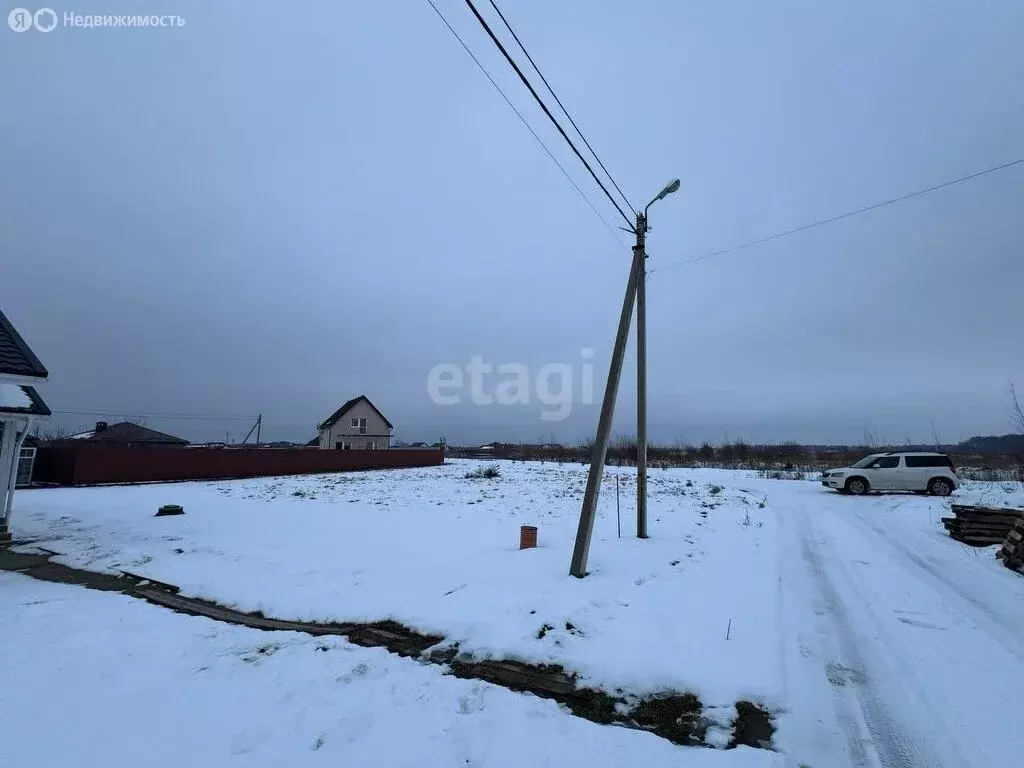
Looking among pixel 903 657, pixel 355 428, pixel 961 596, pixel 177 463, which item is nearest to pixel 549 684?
pixel 903 657

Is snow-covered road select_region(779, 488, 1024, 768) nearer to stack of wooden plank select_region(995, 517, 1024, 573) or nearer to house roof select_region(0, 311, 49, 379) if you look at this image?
stack of wooden plank select_region(995, 517, 1024, 573)

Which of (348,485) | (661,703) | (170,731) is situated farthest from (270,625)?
(348,485)

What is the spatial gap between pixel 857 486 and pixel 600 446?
667 inches

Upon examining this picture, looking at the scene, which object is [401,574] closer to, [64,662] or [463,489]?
[64,662]

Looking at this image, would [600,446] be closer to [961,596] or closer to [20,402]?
[961,596]

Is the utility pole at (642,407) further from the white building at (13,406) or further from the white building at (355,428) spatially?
the white building at (355,428)

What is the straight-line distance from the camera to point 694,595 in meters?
6.00

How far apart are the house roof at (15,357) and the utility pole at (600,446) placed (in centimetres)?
1031

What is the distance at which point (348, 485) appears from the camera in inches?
832

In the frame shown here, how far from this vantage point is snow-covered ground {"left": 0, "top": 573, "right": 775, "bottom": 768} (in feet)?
9.82

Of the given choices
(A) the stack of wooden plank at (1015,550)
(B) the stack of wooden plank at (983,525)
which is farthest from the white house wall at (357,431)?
(A) the stack of wooden plank at (1015,550)

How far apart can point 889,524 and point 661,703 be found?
36.9 feet

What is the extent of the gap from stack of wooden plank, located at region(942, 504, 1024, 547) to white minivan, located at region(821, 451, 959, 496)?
974cm

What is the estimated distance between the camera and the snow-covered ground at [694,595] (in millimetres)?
3568
